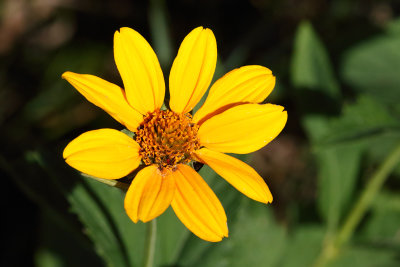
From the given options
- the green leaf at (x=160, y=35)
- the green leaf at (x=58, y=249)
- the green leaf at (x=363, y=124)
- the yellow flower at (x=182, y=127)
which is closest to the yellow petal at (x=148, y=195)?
the yellow flower at (x=182, y=127)

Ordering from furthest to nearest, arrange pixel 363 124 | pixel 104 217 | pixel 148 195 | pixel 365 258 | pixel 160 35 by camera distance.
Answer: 1. pixel 160 35
2. pixel 365 258
3. pixel 363 124
4. pixel 104 217
5. pixel 148 195

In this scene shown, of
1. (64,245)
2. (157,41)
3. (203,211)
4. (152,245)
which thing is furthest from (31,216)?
(203,211)

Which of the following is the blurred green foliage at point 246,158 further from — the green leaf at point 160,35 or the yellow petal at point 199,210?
the yellow petal at point 199,210

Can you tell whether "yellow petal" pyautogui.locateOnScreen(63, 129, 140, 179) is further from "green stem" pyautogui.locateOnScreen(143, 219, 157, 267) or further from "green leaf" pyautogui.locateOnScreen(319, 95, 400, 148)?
"green leaf" pyautogui.locateOnScreen(319, 95, 400, 148)

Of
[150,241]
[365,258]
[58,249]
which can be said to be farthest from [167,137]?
[365,258]

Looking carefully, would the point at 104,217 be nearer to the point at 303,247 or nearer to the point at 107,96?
the point at 107,96

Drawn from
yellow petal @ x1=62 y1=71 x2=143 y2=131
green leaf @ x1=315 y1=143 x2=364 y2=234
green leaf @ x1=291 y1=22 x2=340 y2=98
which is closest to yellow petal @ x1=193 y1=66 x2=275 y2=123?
yellow petal @ x1=62 y1=71 x2=143 y2=131

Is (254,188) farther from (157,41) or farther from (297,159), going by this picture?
(297,159)
